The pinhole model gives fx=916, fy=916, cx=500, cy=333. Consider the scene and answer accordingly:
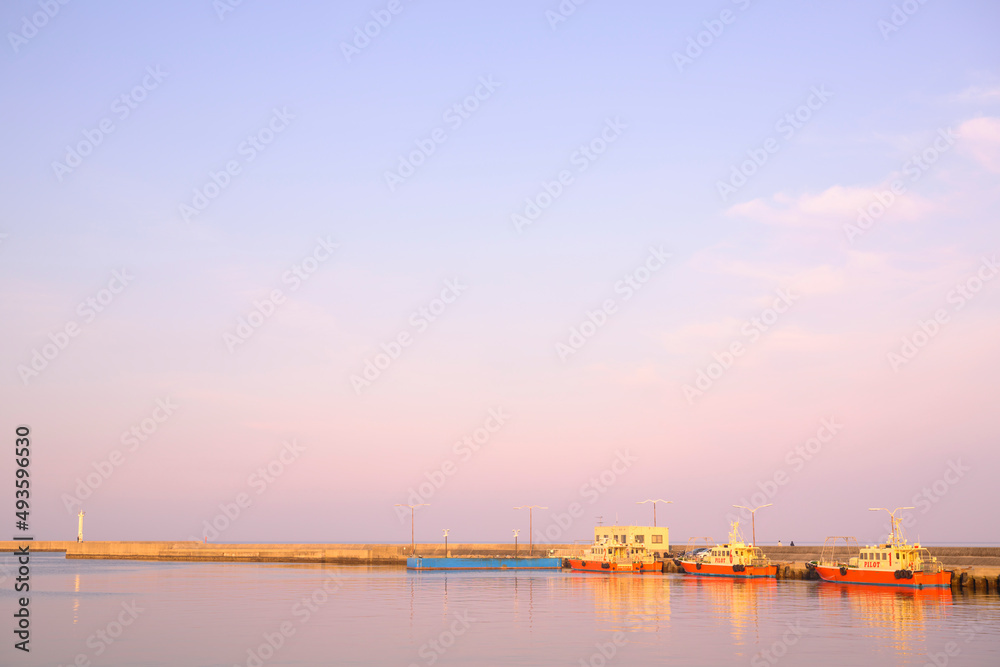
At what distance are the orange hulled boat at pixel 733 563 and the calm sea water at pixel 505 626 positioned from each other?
11.7m

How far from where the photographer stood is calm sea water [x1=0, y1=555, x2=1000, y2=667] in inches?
1502

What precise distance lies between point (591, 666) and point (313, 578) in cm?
6622

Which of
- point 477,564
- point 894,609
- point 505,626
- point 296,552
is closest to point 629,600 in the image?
point 894,609

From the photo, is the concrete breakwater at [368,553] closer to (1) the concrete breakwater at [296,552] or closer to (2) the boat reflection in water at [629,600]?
(1) the concrete breakwater at [296,552]

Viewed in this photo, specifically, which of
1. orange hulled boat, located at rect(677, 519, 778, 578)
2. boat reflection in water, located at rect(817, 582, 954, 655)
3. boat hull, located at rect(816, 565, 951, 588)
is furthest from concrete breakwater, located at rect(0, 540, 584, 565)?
boat reflection in water, located at rect(817, 582, 954, 655)

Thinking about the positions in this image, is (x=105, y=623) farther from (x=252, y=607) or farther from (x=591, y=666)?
(x=591, y=666)

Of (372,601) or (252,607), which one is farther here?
(372,601)

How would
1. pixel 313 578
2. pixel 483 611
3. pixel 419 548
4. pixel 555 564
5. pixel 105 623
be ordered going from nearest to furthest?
pixel 105 623 < pixel 483 611 < pixel 313 578 < pixel 555 564 < pixel 419 548

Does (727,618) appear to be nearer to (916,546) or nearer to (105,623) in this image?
(916,546)

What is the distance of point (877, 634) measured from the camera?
1757 inches

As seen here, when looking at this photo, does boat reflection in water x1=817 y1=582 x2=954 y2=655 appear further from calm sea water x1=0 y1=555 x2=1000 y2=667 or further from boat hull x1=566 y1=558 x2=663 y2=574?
boat hull x1=566 y1=558 x2=663 y2=574

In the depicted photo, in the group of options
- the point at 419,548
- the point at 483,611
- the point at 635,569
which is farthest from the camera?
the point at 419,548

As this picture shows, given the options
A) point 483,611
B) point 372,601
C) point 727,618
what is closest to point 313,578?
point 372,601

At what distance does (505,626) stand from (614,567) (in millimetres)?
64146
